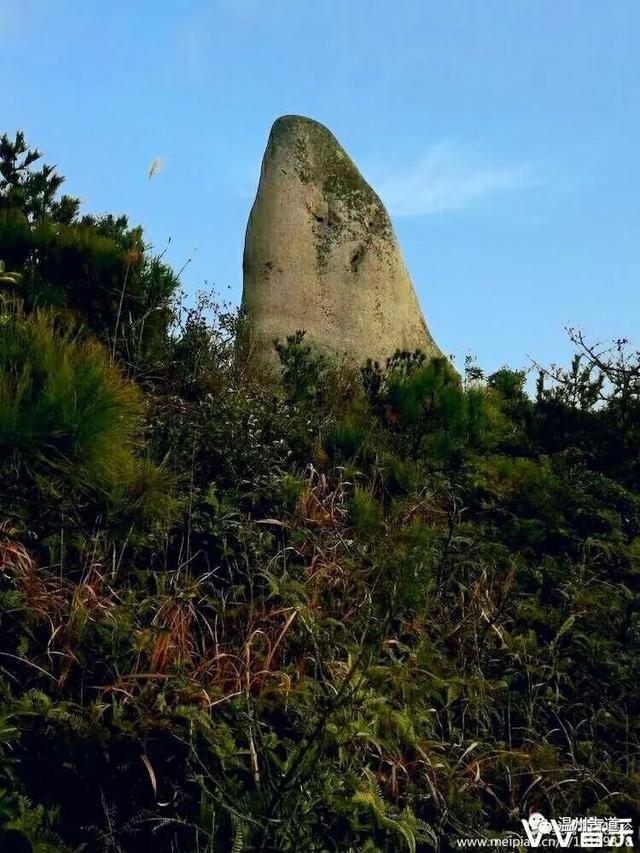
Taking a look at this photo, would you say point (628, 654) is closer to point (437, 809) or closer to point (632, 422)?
point (437, 809)

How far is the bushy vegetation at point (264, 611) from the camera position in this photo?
3850 millimetres

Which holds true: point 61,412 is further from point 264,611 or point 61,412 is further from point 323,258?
point 323,258

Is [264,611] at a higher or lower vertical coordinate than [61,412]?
lower

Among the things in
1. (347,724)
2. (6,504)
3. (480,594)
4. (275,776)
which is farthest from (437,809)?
(6,504)

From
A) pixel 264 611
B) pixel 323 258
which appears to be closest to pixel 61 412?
pixel 264 611

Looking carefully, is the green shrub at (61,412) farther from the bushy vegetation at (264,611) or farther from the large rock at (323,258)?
the large rock at (323,258)

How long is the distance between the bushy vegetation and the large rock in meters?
2.48

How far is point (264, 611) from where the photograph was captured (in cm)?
493

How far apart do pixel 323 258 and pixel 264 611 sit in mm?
6484

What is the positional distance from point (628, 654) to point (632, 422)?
11.7 feet

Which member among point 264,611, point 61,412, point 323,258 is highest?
point 323,258

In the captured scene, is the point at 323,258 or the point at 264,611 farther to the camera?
the point at 323,258

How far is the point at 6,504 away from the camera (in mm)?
5039

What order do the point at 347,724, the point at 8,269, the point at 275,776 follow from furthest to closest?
the point at 8,269
the point at 347,724
the point at 275,776
